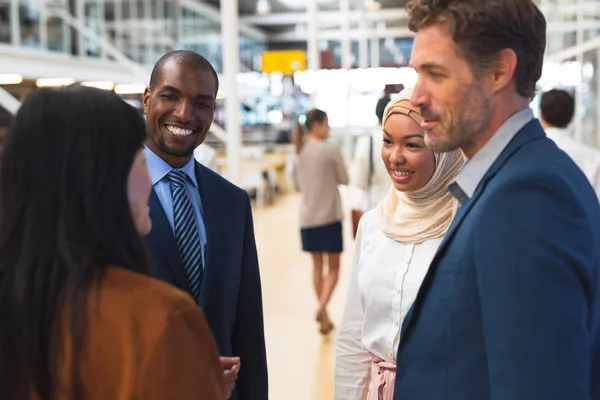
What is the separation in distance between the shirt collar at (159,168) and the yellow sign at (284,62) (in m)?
23.4

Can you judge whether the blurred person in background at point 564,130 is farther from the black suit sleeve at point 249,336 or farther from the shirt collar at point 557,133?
the black suit sleeve at point 249,336

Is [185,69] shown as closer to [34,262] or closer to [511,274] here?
[34,262]

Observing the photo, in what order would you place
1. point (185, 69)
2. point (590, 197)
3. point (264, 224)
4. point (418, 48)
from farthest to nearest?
point (264, 224)
point (185, 69)
point (418, 48)
point (590, 197)

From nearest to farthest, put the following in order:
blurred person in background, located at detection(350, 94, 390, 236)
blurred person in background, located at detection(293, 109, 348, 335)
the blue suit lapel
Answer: the blue suit lapel < blurred person in background, located at detection(350, 94, 390, 236) < blurred person in background, located at detection(293, 109, 348, 335)

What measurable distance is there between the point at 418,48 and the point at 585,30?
48.5 feet

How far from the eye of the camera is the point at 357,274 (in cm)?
248

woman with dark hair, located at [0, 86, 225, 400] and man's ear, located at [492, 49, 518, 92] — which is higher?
man's ear, located at [492, 49, 518, 92]

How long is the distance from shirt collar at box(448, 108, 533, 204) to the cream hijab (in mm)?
788

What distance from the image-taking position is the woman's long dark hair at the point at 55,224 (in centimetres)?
125

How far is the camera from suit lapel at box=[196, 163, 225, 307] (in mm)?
2082

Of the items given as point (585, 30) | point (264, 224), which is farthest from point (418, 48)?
point (585, 30)

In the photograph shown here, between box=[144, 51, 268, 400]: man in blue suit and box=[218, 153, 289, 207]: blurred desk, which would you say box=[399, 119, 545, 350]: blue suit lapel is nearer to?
box=[144, 51, 268, 400]: man in blue suit

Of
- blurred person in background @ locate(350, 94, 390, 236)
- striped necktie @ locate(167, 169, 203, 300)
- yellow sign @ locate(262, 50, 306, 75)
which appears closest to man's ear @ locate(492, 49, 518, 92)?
striped necktie @ locate(167, 169, 203, 300)

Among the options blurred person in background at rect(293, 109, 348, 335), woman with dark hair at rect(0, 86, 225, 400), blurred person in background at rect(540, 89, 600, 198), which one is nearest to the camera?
woman with dark hair at rect(0, 86, 225, 400)
